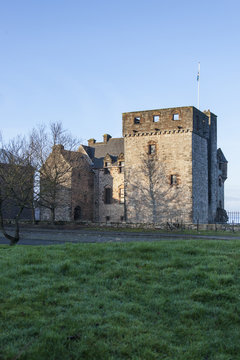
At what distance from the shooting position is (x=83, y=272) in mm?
8430

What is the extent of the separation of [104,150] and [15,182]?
27.1 metres

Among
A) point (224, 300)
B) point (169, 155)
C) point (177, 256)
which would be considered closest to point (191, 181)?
point (169, 155)

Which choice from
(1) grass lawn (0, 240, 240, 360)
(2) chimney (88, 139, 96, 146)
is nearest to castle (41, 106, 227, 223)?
(2) chimney (88, 139, 96, 146)

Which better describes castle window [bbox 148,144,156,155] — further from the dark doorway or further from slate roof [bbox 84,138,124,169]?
the dark doorway

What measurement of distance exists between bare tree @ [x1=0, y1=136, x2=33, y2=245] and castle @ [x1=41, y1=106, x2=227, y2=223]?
666cm

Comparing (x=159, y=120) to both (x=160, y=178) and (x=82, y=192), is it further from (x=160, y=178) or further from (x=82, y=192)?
(x=82, y=192)

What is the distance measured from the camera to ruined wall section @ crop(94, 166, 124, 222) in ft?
156

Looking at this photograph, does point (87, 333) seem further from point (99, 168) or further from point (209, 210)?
point (99, 168)

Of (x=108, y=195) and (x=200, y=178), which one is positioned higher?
(x=200, y=178)

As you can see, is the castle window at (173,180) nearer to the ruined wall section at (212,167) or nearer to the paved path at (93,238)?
the ruined wall section at (212,167)

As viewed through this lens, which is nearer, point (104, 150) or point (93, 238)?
point (93, 238)

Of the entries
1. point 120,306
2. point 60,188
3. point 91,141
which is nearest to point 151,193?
point 60,188

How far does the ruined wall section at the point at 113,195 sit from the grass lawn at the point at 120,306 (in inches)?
1481

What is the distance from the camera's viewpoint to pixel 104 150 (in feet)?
171
